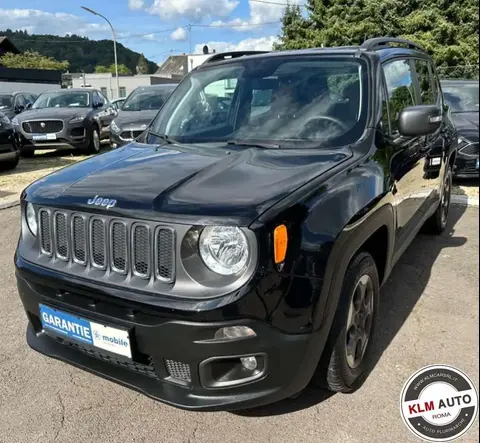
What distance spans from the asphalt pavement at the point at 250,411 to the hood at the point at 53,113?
8401 mm

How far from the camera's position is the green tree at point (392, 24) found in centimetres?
2192

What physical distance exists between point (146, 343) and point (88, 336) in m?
0.35

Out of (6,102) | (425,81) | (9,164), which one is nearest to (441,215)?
(425,81)

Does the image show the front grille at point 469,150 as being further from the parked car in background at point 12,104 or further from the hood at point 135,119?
the parked car in background at point 12,104

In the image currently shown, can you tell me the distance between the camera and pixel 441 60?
21.9 meters

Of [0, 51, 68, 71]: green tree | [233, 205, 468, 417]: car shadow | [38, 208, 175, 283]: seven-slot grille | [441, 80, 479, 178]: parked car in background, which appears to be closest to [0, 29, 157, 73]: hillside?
[0, 51, 68, 71]: green tree

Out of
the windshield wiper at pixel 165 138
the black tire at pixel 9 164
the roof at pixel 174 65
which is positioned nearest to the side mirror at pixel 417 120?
the windshield wiper at pixel 165 138

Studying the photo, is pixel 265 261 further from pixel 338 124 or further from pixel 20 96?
pixel 20 96

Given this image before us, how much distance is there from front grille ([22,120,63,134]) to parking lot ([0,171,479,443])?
820 cm

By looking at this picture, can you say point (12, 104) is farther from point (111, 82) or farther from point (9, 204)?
point (111, 82)

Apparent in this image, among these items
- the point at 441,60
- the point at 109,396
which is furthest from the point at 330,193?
the point at 441,60

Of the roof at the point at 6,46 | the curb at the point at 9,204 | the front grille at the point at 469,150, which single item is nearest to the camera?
the front grille at the point at 469,150

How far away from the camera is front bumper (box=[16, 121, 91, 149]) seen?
11094 mm

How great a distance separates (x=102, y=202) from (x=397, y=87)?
2.37 meters
